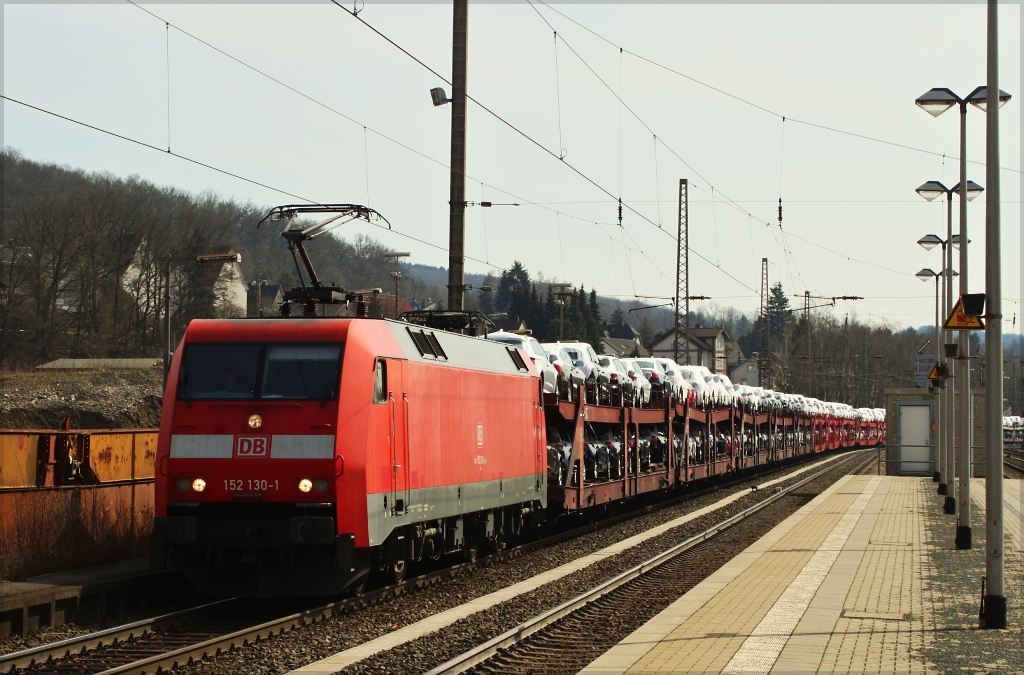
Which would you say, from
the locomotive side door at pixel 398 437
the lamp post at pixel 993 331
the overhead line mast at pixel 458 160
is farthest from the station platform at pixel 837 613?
the overhead line mast at pixel 458 160

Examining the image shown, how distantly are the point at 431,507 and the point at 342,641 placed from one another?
12.6ft

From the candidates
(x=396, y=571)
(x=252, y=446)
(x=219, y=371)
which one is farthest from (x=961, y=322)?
(x=219, y=371)

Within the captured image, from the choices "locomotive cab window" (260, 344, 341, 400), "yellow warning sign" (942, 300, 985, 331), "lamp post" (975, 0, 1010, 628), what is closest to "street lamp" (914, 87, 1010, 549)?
"yellow warning sign" (942, 300, 985, 331)

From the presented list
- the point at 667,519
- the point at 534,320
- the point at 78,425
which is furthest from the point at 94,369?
the point at 534,320

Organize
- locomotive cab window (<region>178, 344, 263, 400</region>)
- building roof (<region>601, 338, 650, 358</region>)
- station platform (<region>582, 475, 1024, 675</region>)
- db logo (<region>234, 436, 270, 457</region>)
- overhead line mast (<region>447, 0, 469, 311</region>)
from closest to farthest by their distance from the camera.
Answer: station platform (<region>582, 475, 1024, 675</region>)
db logo (<region>234, 436, 270, 457</region>)
locomotive cab window (<region>178, 344, 263, 400</region>)
overhead line mast (<region>447, 0, 469, 311</region>)
building roof (<region>601, 338, 650, 358</region>)

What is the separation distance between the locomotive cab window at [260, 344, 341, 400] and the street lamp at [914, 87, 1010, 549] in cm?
1089

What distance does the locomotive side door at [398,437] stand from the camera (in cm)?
1370

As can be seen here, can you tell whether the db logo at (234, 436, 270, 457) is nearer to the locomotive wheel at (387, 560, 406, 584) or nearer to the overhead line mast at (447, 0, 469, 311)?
the locomotive wheel at (387, 560, 406, 584)

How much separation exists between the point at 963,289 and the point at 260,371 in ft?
43.3

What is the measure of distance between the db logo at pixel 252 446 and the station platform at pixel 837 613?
4.30 meters

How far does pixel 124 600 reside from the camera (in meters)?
13.3

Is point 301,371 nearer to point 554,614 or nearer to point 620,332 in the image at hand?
point 554,614

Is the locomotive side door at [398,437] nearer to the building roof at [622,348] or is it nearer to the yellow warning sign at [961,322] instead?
the yellow warning sign at [961,322]

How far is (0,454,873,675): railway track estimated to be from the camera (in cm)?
998
